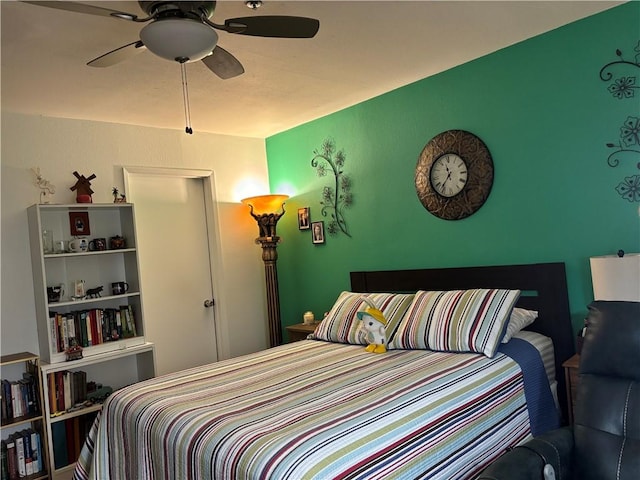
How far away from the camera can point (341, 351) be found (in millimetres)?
2908

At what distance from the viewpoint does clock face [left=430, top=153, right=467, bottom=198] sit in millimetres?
3229

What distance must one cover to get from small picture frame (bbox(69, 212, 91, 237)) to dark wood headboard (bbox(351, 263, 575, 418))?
249cm

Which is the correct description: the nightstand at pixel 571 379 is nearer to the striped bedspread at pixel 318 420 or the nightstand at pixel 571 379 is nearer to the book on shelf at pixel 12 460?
the striped bedspread at pixel 318 420

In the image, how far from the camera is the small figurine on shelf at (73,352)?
10.6 ft

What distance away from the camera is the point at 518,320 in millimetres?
2727

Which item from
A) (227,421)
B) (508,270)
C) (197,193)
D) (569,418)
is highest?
(197,193)

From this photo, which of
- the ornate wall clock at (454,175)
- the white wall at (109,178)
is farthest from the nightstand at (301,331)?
the ornate wall clock at (454,175)

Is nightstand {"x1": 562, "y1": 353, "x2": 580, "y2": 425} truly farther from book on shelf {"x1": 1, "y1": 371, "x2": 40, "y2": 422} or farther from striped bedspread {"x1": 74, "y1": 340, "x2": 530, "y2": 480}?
book on shelf {"x1": 1, "y1": 371, "x2": 40, "y2": 422}

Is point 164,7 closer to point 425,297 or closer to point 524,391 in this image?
point 425,297

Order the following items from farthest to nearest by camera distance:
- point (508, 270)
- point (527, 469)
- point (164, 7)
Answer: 1. point (508, 270)
2. point (164, 7)
3. point (527, 469)

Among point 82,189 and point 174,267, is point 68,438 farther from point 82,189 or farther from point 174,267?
point 82,189

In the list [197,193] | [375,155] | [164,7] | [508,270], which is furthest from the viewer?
[197,193]

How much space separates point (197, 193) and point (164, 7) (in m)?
2.65

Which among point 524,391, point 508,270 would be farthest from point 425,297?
point 524,391
